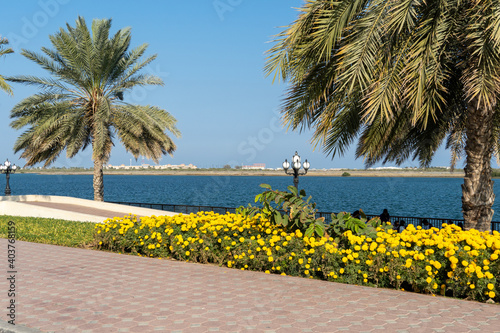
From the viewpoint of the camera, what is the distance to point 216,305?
212 inches

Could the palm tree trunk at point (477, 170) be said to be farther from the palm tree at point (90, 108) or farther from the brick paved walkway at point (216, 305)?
the palm tree at point (90, 108)

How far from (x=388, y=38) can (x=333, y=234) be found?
12.6ft

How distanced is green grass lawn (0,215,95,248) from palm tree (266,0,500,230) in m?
5.91

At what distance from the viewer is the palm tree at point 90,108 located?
841 inches

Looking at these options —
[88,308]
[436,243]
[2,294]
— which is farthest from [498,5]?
[2,294]

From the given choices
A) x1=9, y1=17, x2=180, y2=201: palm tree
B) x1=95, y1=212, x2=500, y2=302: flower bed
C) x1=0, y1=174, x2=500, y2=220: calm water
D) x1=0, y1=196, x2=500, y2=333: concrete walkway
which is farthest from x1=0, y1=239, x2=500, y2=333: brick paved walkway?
x1=0, y1=174, x2=500, y2=220: calm water

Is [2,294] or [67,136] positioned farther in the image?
[67,136]

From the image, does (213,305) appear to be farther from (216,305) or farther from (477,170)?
(477,170)

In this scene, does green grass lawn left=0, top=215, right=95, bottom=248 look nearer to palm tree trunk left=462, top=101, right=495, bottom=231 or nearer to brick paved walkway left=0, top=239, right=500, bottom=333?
brick paved walkway left=0, top=239, right=500, bottom=333

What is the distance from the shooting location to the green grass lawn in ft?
35.1

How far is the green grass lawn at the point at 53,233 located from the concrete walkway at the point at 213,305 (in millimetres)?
3252

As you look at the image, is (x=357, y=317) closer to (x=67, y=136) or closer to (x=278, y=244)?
(x=278, y=244)

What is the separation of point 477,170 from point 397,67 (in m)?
2.71

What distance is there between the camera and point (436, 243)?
6406 mm
